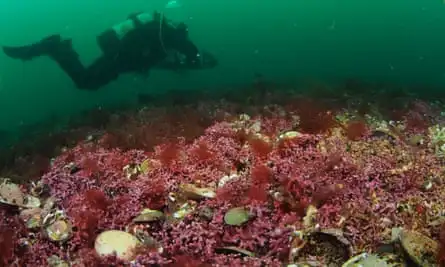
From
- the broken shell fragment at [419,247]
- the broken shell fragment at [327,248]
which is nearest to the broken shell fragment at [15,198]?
the broken shell fragment at [327,248]

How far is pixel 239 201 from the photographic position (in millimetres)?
5906

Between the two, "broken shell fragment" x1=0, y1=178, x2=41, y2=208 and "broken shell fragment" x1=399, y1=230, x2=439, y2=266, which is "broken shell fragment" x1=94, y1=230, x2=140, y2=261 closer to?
"broken shell fragment" x1=0, y1=178, x2=41, y2=208

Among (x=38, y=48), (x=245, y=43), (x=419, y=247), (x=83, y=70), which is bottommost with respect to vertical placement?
(x=419, y=247)

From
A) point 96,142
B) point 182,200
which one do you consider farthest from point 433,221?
point 96,142

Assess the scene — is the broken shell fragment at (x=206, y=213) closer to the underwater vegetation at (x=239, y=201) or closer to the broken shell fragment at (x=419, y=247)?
the underwater vegetation at (x=239, y=201)

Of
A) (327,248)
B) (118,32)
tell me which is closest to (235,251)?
(327,248)

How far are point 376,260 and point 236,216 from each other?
1.77 metres

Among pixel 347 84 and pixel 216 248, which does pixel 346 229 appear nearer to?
pixel 216 248

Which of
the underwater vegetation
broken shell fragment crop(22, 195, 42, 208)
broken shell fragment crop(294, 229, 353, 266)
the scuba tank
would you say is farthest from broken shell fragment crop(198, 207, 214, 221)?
the scuba tank

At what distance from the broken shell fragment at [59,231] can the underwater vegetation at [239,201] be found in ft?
0.06

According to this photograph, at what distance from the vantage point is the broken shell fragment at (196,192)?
19.9ft

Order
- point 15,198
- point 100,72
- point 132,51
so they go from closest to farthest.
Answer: point 15,198
point 132,51
point 100,72

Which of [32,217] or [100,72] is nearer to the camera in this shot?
[32,217]

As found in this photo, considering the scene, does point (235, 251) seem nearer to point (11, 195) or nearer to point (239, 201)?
point (239, 201)
